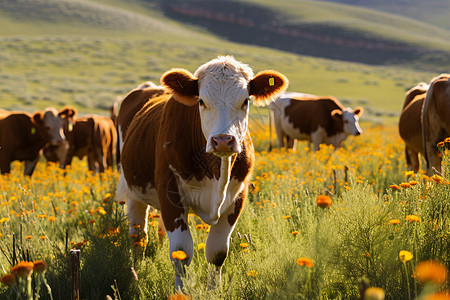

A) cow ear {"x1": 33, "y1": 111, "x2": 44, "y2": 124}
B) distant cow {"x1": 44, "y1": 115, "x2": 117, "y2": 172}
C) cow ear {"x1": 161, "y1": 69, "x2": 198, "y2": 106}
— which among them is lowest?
distant cow {"x1": 44, "y1": 115, "x2": 117, "y2": 172}

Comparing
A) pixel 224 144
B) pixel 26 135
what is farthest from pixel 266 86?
pixel 26 135

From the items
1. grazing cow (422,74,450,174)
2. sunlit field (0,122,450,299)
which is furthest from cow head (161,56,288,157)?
grazing cow (422,74,450,174)

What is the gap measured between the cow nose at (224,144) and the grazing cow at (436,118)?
12.7ft

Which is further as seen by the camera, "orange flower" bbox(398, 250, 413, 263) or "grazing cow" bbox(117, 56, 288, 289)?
"grazing cow" bbox(117, 56, 288, 289)

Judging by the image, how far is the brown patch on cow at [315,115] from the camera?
→ 45.9 ft

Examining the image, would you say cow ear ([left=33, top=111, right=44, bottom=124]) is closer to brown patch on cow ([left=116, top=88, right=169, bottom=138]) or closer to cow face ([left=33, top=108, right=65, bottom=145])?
cow face ([left=33, top=108, right=65, bottom=145])

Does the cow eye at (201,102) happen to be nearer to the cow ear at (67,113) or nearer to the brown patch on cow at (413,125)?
the brown patch on cow at (413,125)

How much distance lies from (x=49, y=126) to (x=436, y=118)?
320 inches

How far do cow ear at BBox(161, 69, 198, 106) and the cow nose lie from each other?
2.19ft

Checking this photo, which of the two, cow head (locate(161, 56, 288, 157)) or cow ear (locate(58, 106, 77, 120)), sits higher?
cow head (locate(161, 56, 288, 157))

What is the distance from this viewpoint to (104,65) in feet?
192

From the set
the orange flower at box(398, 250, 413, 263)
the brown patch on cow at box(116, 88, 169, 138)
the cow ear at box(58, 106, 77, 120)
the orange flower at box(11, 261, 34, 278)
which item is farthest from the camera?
the cow ear at box(58, 106, 77, 120)

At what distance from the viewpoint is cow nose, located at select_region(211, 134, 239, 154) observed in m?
3.25

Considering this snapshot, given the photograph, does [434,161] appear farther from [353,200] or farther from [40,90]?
[40,90]
